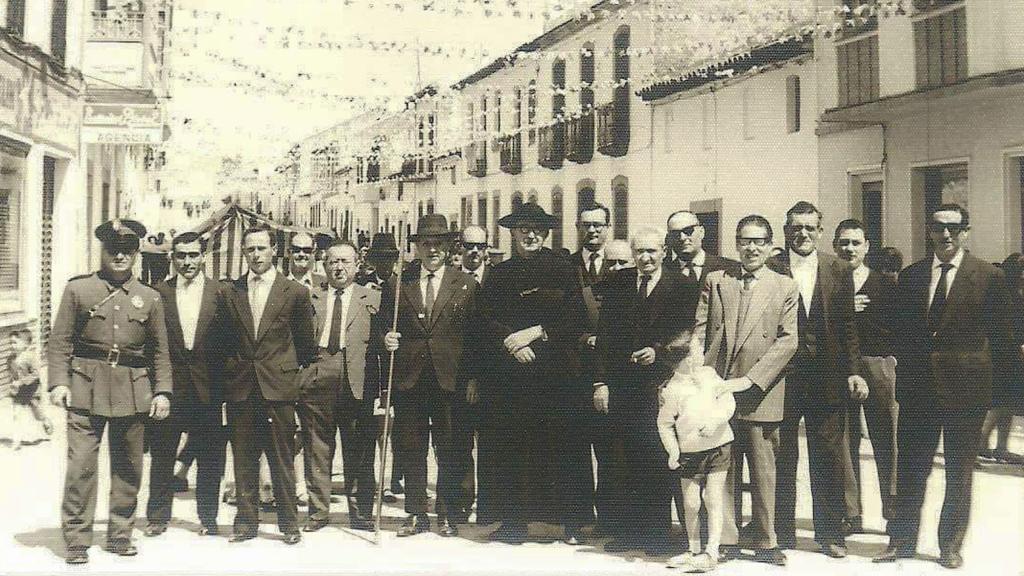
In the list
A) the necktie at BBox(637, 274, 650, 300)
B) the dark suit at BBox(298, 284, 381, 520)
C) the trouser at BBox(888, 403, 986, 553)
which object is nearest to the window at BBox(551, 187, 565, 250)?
the dark suit at BBox(298, 284, 381, 520)

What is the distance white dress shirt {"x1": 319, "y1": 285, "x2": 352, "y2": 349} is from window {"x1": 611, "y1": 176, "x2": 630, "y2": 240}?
972cm

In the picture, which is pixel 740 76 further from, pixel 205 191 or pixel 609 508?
pixel 609 508

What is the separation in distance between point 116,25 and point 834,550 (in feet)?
29.1

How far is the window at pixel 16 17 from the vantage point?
862cm

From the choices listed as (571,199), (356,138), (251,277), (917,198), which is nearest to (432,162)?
(356,138)

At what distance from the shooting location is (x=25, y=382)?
6.77 metres

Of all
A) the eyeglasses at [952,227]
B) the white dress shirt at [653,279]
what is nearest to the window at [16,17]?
the white dress shirt at [653,279]

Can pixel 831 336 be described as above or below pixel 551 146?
below

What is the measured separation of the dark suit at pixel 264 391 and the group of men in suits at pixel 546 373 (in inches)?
0.5

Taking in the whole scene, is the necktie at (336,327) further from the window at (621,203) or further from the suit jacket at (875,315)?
the window at (621,203)

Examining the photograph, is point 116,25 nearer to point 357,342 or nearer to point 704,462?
point 357,342

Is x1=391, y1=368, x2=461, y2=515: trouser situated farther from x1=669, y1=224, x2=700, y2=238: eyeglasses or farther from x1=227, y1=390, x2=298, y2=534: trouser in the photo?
x1=669, y1=224, x2=700, y2=238: eyeglasses

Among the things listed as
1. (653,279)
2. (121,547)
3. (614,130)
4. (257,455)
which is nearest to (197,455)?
(257,455)

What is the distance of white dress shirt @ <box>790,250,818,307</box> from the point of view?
5.24 m
